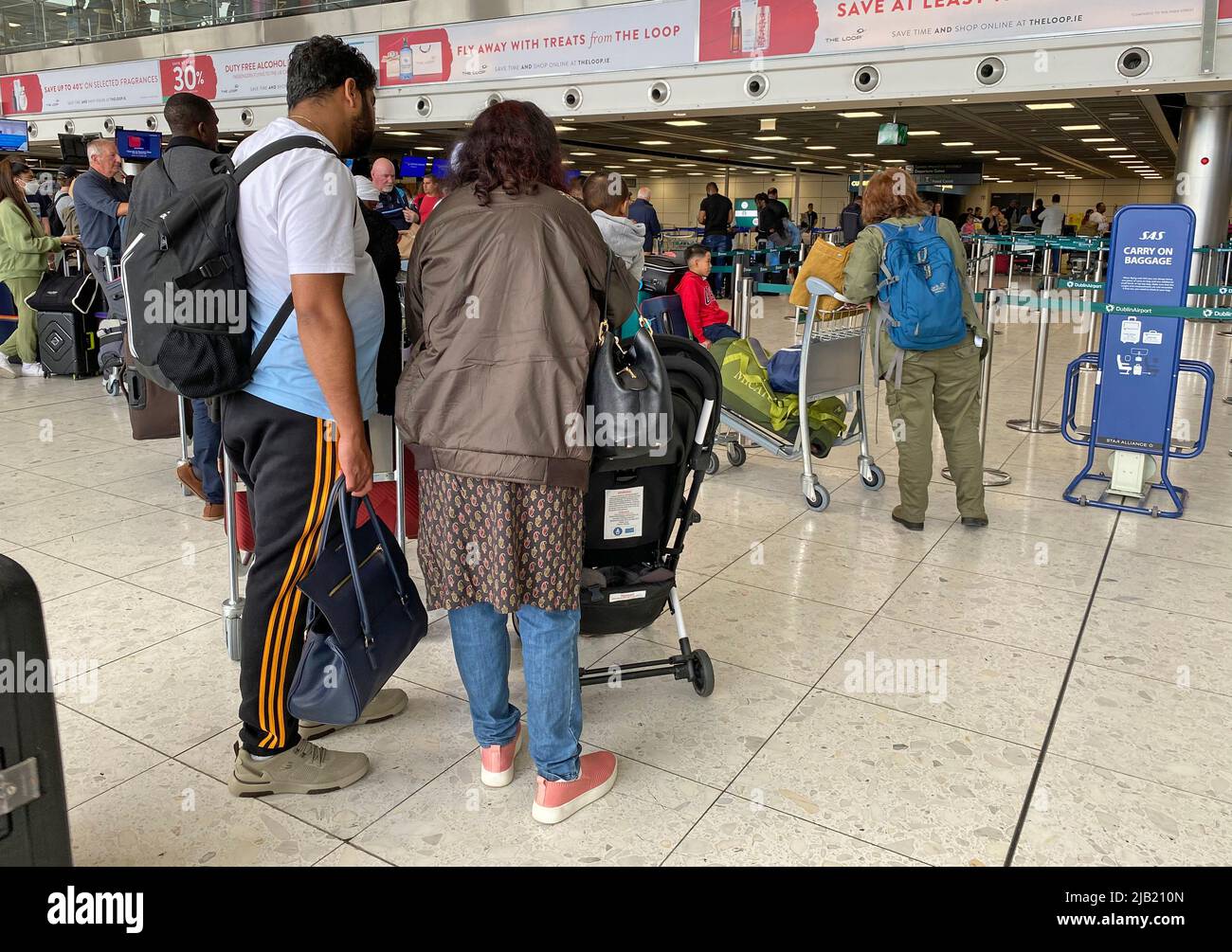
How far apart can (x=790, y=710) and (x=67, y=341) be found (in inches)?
284

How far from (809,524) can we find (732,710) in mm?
1828

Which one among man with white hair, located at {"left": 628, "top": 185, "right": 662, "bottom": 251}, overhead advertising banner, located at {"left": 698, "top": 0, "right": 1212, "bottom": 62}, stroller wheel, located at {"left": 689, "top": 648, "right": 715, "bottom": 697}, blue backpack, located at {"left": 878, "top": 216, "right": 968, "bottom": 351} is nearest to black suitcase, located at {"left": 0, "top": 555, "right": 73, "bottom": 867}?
stroller wheel, located at {"left": 689, "top": 648, "right": 715, "bottom": 697}

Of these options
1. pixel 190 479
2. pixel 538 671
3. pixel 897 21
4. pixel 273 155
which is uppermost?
pixel 897 21

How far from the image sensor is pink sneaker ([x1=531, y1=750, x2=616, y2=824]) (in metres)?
2.16

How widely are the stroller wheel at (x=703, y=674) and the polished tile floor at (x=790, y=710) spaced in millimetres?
65

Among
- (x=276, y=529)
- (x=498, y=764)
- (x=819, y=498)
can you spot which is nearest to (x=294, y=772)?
(x=498, y=764)

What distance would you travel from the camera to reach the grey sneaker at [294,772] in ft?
7.35

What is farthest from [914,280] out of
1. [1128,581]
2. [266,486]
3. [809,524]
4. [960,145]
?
[960,145]

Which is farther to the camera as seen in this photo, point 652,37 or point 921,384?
point 652,37

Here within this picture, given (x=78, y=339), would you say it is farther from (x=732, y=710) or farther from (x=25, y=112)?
(x=25, y=112)

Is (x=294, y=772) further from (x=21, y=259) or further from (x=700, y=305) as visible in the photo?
(x=21, y=259)

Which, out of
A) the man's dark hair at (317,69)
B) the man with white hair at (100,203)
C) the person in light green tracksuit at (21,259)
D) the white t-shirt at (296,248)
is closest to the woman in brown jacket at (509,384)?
the white t-shirt at (296,248)

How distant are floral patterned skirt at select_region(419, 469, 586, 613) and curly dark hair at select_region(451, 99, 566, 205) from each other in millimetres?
611

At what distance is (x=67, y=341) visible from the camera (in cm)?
764
